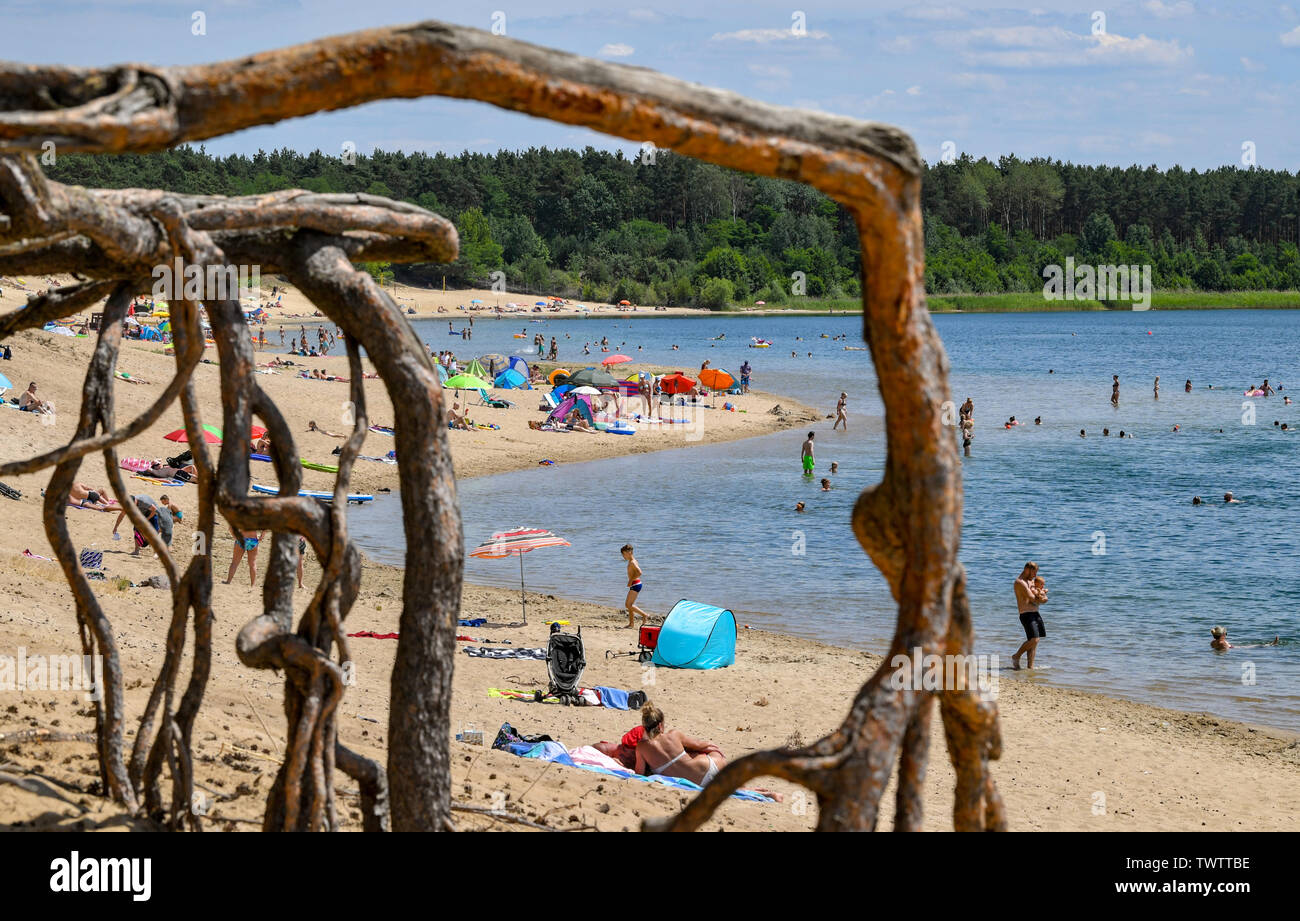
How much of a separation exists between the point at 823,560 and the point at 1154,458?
19.5 metres

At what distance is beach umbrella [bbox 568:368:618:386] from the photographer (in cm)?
4400

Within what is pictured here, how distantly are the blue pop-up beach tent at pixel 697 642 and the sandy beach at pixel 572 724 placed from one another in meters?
0.23

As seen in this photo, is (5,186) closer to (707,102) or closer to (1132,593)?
(707,102)

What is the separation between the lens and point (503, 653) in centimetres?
1579

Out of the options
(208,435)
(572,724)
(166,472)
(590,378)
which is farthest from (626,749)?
(590,378)

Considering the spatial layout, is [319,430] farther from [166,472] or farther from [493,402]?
[493,402]

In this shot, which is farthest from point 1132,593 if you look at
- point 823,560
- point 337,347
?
Answer: point 337,347

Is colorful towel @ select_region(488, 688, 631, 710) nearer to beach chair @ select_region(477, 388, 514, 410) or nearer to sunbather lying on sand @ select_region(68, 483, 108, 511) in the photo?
sunbather lying on sand @ select_region(68, 483, 108, 511)

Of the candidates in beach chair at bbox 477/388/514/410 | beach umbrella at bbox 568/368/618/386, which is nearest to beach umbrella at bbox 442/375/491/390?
beach chair at bbox 477/388/514/410

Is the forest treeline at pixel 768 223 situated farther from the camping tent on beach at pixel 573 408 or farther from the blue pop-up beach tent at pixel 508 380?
the camping tent on beach at pixel 573 408

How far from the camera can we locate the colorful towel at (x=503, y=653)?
15.7m

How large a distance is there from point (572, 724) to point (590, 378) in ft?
106

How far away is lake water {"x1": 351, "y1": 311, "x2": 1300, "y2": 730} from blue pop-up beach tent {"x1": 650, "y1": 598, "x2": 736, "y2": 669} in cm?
298

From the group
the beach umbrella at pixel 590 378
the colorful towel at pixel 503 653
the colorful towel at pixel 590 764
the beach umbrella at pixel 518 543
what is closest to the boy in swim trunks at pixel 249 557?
the beach umbrella at pixel 518 543
